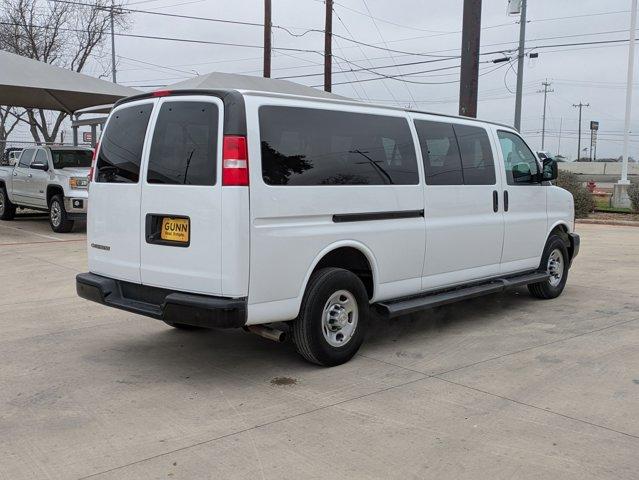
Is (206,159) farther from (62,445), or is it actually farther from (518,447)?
(518,447)

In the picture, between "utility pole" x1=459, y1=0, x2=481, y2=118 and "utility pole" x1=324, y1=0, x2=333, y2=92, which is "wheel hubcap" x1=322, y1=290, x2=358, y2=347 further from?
"utility pole" x1=324, y1=0, x2=333, y2=92

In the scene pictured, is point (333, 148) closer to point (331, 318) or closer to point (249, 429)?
point (331, 318)

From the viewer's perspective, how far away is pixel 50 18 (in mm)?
26031

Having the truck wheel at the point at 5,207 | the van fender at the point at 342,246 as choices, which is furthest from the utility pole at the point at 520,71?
the van fender at the point at 342,246

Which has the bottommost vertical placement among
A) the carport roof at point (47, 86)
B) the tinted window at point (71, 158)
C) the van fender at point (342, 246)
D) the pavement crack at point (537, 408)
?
the pavement crack at point (537, 408)

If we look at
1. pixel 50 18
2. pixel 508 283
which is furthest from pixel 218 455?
pixel 50 18

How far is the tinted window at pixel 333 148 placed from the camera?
465 centimetres

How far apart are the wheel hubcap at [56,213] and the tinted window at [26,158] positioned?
179cm

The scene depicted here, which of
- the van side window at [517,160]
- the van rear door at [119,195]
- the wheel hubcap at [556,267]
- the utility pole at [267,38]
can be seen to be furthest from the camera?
the utility pole at [267,38]

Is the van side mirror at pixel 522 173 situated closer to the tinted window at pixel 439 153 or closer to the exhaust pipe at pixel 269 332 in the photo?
the tinted window at pixel 439 153

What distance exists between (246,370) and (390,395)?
4.07ft

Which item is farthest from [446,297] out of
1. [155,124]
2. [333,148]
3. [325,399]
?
[155,124]

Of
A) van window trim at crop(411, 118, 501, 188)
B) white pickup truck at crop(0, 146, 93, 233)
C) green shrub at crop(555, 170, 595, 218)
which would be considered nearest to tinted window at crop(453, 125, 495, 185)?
van window trim at crop(411, 118, 501, 188)

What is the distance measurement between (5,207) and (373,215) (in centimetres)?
1433
